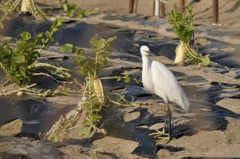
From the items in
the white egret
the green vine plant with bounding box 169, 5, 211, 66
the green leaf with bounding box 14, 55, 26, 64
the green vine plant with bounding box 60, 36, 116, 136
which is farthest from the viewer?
the green vine plant with bounding box 169, 5, 211, 66

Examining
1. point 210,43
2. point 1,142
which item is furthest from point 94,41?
point 210,43

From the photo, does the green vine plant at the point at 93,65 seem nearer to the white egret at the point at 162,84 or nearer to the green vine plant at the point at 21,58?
the green vine plant at the point at 21,58

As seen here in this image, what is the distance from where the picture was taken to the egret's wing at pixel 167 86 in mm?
5352

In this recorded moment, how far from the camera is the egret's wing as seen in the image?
5.35m

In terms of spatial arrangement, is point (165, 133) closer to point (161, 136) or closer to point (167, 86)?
point (161, 136)

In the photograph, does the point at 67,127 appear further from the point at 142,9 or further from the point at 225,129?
the point at 142,9

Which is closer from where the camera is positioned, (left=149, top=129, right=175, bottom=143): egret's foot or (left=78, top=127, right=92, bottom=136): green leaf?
(left=149, top=129, right=175, bottom=143): egret's foot

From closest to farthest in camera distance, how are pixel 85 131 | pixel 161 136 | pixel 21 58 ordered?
pixel 161 136, pixel 85 131, pixel 21 58

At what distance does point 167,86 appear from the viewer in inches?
212

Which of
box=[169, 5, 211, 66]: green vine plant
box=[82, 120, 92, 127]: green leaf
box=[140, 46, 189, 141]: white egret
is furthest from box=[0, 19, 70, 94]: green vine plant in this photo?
box=[169, 5, 211, 66]: green vine plant

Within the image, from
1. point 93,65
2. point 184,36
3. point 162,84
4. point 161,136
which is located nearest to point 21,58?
point 93,65

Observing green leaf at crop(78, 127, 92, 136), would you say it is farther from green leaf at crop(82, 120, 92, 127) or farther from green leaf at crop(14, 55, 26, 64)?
green leaf at crop(14, 55, 26, 64)

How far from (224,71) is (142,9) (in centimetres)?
984

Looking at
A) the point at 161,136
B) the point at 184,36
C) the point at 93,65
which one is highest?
the point at 93,65
